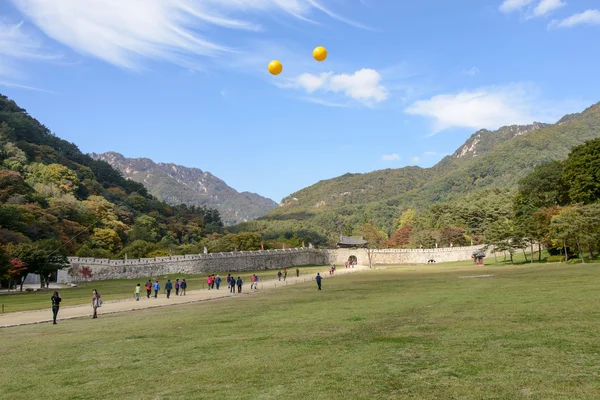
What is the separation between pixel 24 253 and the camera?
51031 mm

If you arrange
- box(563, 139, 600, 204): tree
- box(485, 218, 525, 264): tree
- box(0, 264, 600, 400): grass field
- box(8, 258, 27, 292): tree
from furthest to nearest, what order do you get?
1. box(485, 218, 525, 264): tree
2. box(563, 139, 600, 204): tree
3. box(8, 258, 27, 292): tree
4. box(0, 264, 600, 400): grass field

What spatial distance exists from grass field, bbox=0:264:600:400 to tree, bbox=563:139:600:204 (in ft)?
129

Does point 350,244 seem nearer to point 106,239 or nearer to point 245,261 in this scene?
point 245,261

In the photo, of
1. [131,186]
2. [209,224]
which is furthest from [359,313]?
[131,186]

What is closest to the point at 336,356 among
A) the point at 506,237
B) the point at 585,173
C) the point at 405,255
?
the point at 585,173

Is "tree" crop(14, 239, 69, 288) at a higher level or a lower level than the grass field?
higher

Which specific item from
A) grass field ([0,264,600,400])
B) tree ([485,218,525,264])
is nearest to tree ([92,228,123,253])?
tree ([485,218,525,264])

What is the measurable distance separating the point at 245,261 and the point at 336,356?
268 ft

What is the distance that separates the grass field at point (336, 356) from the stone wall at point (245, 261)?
176 feet

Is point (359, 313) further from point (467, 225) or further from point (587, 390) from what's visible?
point (467, 225)

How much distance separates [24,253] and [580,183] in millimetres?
60304

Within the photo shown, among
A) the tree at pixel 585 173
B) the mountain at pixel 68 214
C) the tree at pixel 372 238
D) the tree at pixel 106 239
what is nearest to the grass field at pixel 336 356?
the mountain at pixel 68 214

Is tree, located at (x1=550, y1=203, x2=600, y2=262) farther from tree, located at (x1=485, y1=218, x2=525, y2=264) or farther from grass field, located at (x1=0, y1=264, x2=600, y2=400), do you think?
grass field, located at (x1=0, y1=264, x2=600, y2=400)

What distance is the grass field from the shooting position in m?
8.09
